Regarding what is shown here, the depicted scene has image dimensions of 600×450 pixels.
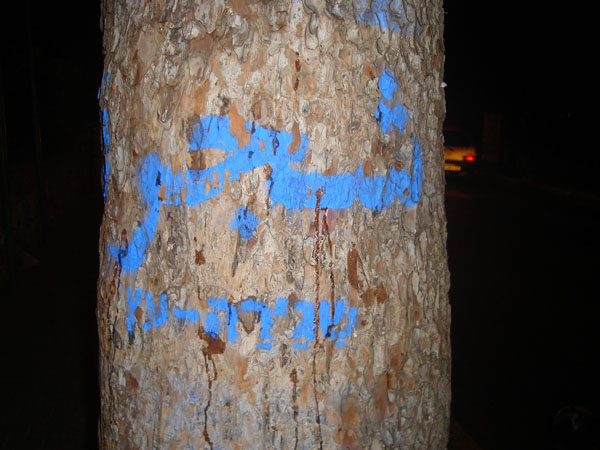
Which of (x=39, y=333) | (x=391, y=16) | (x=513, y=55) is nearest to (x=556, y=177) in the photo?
(x=513, y=55)

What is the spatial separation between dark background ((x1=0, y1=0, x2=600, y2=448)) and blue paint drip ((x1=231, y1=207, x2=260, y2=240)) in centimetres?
245

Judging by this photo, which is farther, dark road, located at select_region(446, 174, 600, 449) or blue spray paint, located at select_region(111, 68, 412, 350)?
dark road, located at select_region(446, 174, 600, 449)

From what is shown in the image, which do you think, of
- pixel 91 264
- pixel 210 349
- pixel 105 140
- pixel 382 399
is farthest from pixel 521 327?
pixel 91 264

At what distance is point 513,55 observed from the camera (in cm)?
2102

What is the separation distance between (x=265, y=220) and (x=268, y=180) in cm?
8

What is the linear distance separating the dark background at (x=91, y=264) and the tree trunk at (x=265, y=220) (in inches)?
87.2

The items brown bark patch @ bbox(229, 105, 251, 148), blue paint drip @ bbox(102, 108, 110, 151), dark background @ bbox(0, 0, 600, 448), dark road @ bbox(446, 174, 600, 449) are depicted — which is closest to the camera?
brown bark patch @ bbox(229, 105, 251, 148)

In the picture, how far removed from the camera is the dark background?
3.39 metres

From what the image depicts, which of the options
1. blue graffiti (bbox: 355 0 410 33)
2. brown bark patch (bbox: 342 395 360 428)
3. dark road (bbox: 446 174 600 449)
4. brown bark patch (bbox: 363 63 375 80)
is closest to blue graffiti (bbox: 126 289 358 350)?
brown bark patch (bbox: 342 395 360 428)

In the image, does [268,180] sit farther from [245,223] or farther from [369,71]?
[369,71]

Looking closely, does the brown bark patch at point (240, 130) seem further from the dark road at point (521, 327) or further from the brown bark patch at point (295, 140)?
the dark road at point (521, 327)

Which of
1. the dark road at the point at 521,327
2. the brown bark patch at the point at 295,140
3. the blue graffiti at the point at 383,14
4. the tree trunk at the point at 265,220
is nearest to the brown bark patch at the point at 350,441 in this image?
the tree trunk at the point at 265,220

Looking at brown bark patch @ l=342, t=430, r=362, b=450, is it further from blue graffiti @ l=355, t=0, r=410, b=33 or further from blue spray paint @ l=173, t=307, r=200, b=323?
blue graffiti @ l=355, t=0, r=410, b=33

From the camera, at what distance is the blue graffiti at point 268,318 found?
95cm
